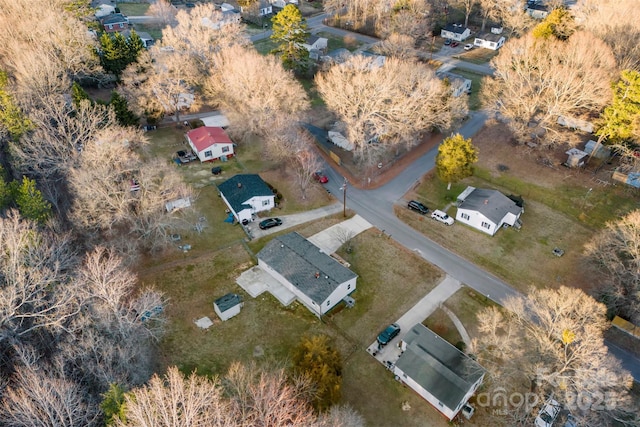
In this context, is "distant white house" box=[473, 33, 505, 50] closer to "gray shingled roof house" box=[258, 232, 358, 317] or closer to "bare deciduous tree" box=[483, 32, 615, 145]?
"bare deciduous tree" box=[483, 32, 615, 145]

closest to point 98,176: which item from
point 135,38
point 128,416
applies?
point 128,416

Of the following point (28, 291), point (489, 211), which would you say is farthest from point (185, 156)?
point (489, 211)

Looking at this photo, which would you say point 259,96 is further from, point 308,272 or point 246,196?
point 308,272

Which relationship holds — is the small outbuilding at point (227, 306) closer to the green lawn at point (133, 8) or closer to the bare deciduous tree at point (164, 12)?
the bare deciduous tree at point (164, 12)

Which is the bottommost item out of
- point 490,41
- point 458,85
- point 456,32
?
point 490,41

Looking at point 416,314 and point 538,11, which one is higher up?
point 538,11
